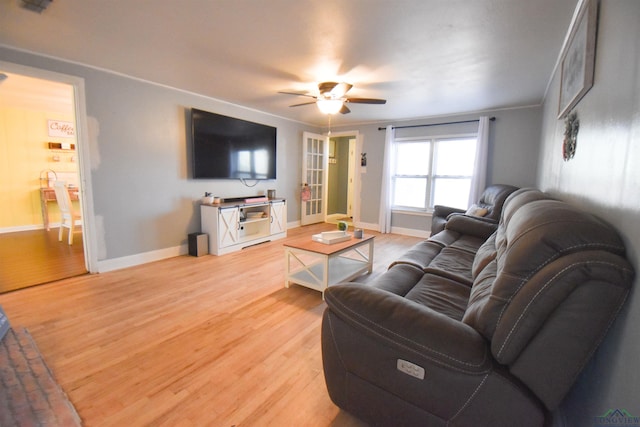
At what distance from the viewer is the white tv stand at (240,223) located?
401 cm

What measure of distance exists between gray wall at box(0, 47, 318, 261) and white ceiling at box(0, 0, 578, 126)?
20 centimetres

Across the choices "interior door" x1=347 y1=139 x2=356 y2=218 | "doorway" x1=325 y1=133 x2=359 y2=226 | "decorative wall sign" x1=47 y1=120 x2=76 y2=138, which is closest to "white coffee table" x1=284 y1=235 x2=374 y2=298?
"doorway" x1=325 y1=133 x2=359 y2=226

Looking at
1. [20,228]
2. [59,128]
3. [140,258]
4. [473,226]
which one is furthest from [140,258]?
→ [59,128]

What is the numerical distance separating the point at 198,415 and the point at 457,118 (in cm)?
534

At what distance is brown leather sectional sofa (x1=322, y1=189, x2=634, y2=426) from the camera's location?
84cm

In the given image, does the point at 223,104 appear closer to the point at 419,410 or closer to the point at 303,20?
the point at 303,20

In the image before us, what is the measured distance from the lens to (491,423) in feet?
3.20

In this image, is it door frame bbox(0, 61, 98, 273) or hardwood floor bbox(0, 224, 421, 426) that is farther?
door frame bbox(0, 61, 98, 273)

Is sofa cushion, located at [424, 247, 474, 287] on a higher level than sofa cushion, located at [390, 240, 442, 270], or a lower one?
lower

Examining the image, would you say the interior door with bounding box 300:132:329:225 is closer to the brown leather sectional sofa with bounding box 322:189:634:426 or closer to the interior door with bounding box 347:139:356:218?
the interior door with bounding box 347:139:356:218

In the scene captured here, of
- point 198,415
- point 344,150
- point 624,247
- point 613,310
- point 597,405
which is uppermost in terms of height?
point 344,150

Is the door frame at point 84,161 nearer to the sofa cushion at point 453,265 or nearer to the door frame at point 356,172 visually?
the sofa cushion at point 453,265

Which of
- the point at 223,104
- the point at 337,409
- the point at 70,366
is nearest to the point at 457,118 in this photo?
the point at 223,104

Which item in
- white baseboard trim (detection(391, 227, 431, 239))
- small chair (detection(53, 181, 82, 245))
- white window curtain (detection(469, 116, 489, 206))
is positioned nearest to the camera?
small chair (detection(53, 181, 82, 245))
